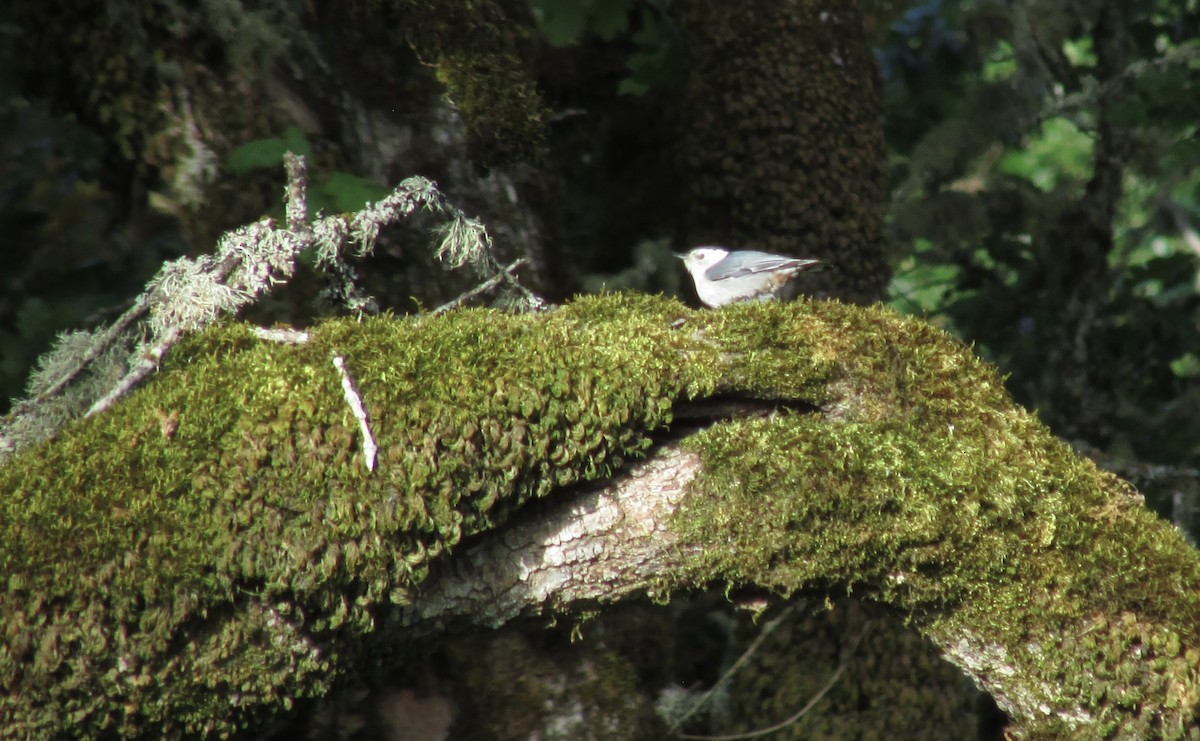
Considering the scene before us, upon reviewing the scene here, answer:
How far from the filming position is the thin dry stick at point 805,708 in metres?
3.37

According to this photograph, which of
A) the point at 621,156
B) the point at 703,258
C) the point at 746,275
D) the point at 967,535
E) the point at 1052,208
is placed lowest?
the point at 1052,208

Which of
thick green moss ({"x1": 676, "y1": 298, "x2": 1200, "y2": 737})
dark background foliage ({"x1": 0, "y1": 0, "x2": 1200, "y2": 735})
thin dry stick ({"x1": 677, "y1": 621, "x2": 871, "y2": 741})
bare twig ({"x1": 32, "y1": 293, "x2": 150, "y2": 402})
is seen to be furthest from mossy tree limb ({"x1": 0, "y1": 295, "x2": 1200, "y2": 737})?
thin dry stick ({"x1": 677, "y1": 621, "x2": 871, "y2": 741})

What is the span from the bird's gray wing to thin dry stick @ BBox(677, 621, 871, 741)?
1281mm

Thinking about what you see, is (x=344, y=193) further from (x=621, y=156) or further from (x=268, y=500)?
(x=621, y=156)

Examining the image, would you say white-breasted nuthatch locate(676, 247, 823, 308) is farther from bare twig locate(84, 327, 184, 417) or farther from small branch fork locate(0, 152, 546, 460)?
bare twig locate(84, 327, 184, 417)

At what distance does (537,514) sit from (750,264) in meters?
1.45

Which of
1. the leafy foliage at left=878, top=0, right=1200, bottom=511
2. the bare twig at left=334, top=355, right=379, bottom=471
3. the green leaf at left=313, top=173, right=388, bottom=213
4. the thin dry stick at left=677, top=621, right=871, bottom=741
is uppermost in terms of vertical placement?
the bare twig at left=334, top=355, right=379, bottom=471

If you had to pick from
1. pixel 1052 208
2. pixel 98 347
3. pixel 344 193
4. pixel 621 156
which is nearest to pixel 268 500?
pixel 98 347

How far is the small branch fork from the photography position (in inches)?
87.8

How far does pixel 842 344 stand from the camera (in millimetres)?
2254

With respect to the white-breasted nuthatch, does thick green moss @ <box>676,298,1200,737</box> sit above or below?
above

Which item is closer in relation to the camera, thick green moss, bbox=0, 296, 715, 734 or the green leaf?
thick green moss, bbox=0, 296, 715, 734

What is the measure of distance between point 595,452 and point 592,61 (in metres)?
3.30

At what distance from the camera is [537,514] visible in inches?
86.2
